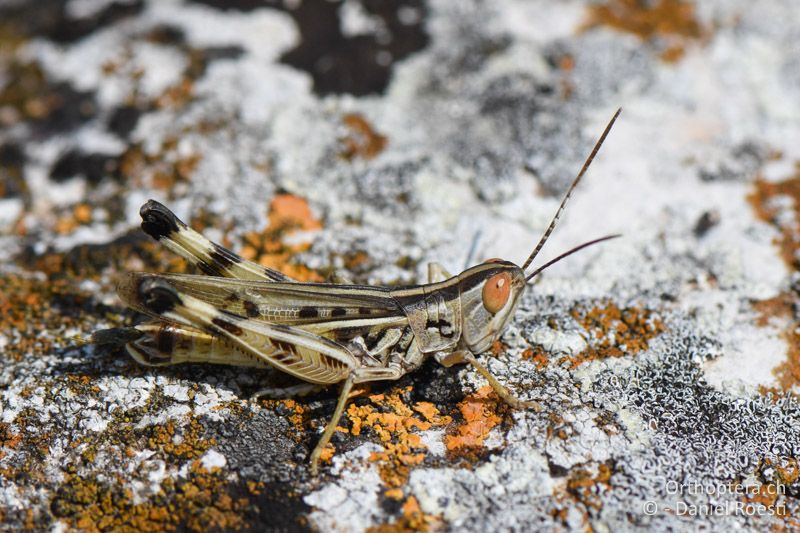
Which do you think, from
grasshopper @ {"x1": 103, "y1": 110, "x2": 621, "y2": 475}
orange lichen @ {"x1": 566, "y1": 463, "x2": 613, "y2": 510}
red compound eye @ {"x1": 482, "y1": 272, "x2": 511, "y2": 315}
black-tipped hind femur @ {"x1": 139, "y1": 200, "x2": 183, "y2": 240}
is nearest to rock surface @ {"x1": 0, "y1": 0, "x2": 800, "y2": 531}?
orange lichen @ {"x1": 566, "y1": 463, "x2": 613, "y2": 510}

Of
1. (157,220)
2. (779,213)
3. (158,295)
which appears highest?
(779,213)

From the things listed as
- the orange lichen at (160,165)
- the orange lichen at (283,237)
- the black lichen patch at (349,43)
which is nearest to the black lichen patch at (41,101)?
the orange lichen at (160,165)

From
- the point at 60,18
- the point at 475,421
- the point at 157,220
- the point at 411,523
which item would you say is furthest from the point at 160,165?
the point at 411,523

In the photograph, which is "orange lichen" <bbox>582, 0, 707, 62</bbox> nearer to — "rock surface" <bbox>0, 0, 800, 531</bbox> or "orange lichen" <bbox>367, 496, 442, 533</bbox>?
"rock surface" <bbox>0, 0, 800, 531</bbox>

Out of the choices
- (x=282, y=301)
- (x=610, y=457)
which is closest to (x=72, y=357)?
(x=282, y=301)

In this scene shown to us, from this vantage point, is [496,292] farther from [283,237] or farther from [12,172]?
[12,172]

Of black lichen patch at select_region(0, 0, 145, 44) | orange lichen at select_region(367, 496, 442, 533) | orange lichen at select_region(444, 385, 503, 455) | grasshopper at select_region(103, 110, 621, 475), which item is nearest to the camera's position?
orange lichen at select_region(367, 496, 442, 533)
